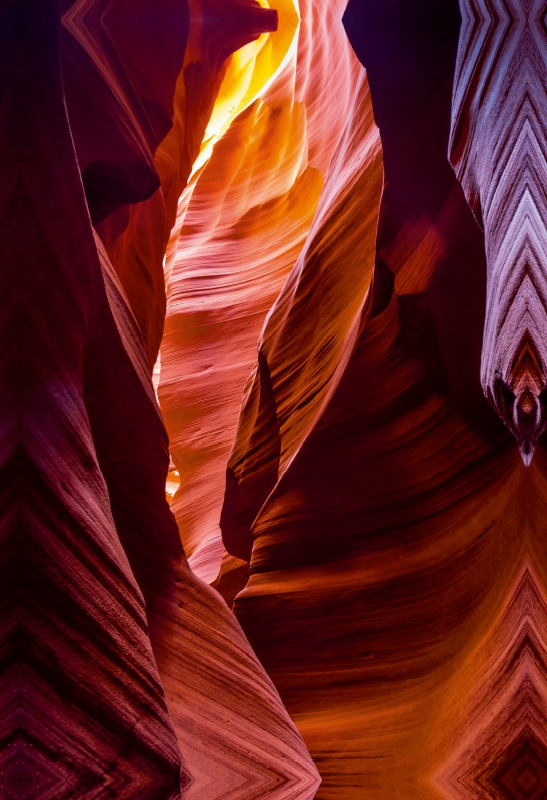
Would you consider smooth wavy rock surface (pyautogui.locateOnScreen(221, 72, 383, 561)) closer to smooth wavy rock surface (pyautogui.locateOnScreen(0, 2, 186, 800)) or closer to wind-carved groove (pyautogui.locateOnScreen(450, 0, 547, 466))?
wind-carved groove (pyautogui.locateOnScreen(450, 0, 547, 466))

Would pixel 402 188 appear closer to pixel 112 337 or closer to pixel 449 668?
pixel 112 337

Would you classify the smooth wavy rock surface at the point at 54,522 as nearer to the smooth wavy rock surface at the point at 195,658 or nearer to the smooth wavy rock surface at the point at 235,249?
the smooth wavy rock surface at the point at 195,658

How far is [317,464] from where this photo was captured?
8.38ft

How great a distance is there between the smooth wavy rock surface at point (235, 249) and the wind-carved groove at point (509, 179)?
299 cm

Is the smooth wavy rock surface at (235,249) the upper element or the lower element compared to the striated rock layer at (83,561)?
upper

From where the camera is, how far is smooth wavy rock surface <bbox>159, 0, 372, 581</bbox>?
5238 mm

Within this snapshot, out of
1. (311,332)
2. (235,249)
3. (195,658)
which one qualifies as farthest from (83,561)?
(235,249)

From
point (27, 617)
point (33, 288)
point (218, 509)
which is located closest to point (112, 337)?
point (33, 288)

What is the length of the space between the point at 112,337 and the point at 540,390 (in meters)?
1.18

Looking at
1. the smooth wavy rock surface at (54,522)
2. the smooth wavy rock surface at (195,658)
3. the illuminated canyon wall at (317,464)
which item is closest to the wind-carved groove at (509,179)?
the illuminated canyon wall at (317,464)

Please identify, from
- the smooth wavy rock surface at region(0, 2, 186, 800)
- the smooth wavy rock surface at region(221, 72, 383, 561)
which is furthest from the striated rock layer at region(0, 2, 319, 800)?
Result: the smooth wavy rock surface at region(221, 72, 383, 561)

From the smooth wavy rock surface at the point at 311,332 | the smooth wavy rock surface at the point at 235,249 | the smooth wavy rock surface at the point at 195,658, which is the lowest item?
the smooth wavy rock surface at the point at 195,658

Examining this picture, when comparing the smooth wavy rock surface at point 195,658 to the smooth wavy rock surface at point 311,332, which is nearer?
the smooth wavy rock surface at point 195,658

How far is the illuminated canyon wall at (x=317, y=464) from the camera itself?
1.44 metres
